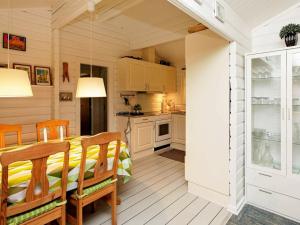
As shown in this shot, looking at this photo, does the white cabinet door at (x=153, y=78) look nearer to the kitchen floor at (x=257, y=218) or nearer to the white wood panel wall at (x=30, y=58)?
the white wood panel wall at (x=30, y=58)

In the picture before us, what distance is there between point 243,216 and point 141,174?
5.47 feet

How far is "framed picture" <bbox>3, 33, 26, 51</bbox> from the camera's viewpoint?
9.05ft

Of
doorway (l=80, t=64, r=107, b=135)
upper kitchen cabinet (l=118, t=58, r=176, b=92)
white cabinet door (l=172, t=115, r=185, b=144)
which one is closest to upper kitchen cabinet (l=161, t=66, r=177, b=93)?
upper kitchen cabinet (l=118, t=58, r=176, b=92)

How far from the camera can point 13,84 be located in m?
1.51

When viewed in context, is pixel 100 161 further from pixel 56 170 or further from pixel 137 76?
pixel 137 76

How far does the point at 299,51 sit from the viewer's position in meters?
2.02

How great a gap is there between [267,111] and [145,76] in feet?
9.22

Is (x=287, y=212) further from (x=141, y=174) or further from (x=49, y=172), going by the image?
(x=49, y=172)

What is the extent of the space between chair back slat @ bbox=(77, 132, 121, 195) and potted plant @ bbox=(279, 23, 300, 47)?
220 cm

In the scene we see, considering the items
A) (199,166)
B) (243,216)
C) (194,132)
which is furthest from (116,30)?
(243,216)

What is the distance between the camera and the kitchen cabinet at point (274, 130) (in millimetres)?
2104

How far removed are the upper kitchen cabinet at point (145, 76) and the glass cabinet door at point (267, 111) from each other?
8.30ft

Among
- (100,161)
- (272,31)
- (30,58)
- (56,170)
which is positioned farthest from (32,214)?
(272,31)

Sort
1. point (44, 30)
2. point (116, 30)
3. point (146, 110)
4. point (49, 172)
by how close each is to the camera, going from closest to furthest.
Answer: point (49, 172), point (44, 30), point (116, 30), point (146, 110)
